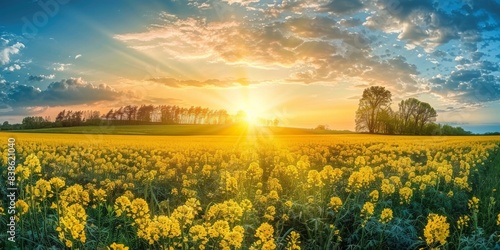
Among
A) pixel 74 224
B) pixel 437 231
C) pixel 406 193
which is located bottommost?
pixel 437 231

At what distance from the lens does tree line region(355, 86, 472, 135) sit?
104 feet

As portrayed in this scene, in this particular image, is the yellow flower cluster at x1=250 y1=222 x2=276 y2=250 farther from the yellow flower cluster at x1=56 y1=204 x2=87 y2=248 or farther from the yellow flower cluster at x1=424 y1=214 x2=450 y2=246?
the yellow flower cluster at x1=424 y1=214 x2=450 y2=246

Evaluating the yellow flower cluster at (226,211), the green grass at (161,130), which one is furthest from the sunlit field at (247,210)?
the green grass at (161,130)

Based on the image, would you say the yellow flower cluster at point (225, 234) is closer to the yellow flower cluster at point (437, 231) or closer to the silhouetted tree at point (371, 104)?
the yellow flower cluster at point (437, 231)

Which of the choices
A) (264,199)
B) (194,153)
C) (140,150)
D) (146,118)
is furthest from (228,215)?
(146,118)

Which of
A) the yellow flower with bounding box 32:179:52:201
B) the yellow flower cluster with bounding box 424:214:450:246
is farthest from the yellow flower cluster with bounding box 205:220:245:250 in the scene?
the yellow flower cluster with bounding box 424:214:450:246

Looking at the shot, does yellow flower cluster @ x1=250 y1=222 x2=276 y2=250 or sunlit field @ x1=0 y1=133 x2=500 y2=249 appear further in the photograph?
sunlit field @ x1=0 y1=133 x2=500 y2=249

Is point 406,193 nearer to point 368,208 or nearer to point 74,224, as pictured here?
point 368,208

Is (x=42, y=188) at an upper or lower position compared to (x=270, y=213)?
upper

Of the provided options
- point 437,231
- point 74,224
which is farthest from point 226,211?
point 437,231

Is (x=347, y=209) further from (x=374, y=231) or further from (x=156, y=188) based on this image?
(x=156, y=188)

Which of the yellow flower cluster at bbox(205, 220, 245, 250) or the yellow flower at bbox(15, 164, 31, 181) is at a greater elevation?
the yellow flower at bbox(15, 164, 31, 181)

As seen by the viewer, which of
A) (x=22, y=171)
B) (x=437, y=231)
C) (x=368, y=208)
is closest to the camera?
(x=437, y=231)

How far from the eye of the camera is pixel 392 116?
3581 centimetres
